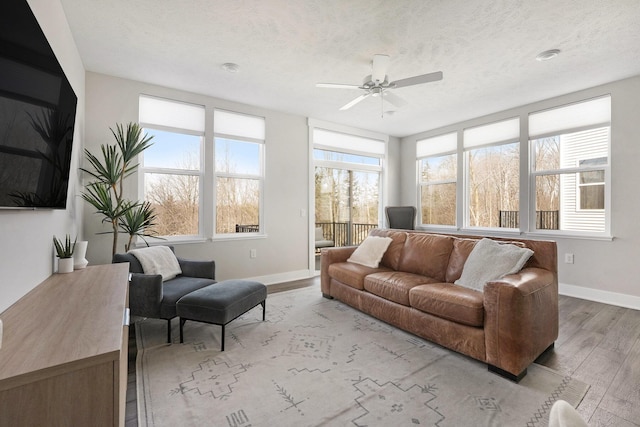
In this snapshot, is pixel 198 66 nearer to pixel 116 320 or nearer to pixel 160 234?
pixel 160 234

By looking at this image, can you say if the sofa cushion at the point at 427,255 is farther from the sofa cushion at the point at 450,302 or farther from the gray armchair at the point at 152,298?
the gray armchair at the point at 152,298

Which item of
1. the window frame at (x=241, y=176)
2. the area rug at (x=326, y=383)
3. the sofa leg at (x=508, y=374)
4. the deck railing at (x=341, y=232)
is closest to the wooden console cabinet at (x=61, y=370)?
the area rug at (x=326, y=383)

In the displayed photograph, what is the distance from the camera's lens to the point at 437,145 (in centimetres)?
577

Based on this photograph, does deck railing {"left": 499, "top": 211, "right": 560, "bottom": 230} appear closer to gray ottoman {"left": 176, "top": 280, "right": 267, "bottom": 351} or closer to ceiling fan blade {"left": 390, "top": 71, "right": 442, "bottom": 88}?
ceiling fan blade {"left": 390, "top": 71, "right": 442, "bottom": 88}

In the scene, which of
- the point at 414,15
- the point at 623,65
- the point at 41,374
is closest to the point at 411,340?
the point at 41,374

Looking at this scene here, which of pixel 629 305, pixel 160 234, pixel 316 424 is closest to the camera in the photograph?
pixel 316 424

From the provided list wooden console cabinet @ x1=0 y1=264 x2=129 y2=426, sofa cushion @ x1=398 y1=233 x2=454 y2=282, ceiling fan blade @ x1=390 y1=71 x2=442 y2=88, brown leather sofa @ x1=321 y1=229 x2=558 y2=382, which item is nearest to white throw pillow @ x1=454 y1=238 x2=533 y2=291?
brown leather sofa @ x1=321 y1=229 x2=558 y2=382

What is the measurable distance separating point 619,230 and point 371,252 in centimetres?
309

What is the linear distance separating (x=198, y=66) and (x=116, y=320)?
2.94 meters

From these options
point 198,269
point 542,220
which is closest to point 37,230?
point 198,269

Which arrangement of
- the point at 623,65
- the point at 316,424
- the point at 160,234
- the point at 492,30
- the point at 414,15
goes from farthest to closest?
the point at 160,234, the point at 623,65, the point at 492,30, the point at 414,15, the point at 316,424

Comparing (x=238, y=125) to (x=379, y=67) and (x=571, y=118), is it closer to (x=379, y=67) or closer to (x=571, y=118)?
(x=379, y=67)

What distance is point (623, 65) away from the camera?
3.18 metres

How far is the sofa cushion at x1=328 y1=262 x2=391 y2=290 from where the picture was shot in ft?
10.6
